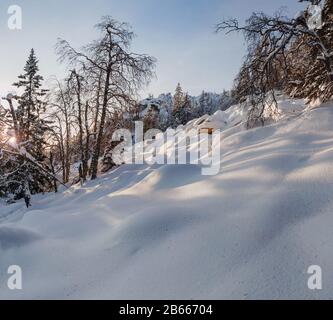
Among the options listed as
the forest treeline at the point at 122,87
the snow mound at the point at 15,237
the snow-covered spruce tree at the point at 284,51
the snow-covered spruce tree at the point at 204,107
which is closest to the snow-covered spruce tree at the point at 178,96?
the snow-covered spruce tree at the point at 204,107

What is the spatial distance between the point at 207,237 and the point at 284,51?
811cm

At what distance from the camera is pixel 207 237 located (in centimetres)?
668

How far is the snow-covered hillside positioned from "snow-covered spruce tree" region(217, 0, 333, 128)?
1.92m

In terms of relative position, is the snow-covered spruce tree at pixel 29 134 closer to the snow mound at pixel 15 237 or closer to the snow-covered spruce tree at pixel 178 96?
the snow mound at pixel 15 237

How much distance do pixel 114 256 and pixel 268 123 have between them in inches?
333

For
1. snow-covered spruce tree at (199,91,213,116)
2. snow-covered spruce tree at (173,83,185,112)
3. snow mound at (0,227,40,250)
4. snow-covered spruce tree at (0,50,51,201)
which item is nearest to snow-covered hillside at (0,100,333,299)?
snow mound at (0,227,40,250)

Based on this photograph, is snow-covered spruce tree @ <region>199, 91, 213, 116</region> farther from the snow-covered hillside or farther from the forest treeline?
the snow-covered hillside

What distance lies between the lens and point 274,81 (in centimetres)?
1234

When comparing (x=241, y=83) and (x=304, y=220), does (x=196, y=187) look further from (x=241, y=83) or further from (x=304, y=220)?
(x=241, y=83)

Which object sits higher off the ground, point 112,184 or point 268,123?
point 268,123

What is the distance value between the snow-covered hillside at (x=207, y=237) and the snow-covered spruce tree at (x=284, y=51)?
1.92 metres

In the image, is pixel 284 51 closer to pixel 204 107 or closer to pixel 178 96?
pixel 178 96
